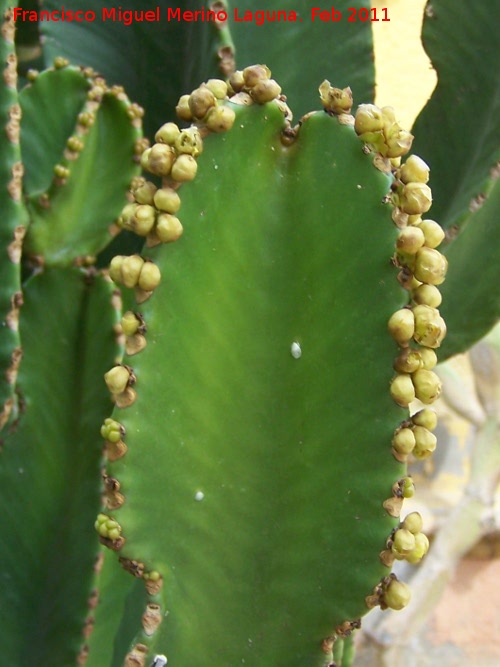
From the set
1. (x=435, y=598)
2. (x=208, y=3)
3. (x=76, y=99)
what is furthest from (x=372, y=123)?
(x=435, y=598)

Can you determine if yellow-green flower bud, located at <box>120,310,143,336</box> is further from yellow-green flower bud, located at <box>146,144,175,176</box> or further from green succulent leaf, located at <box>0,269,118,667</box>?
green succulent leaf, located at <box>0,269,118,667</box>

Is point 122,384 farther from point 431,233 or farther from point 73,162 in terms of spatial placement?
point 73,162

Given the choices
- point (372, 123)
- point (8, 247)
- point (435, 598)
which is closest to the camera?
point (372, 123)

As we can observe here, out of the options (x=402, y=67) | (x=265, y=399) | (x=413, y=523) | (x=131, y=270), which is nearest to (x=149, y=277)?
(x=131, y=270)

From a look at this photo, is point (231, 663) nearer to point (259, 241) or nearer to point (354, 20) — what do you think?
point (259, 241)

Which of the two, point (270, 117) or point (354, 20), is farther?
point (354, 20)

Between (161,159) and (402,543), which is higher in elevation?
(161,159)

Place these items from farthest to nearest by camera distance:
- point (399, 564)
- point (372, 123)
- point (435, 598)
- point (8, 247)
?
point (399, 564) → point (435, 598) → point (8, 247) → point (372, 123)
